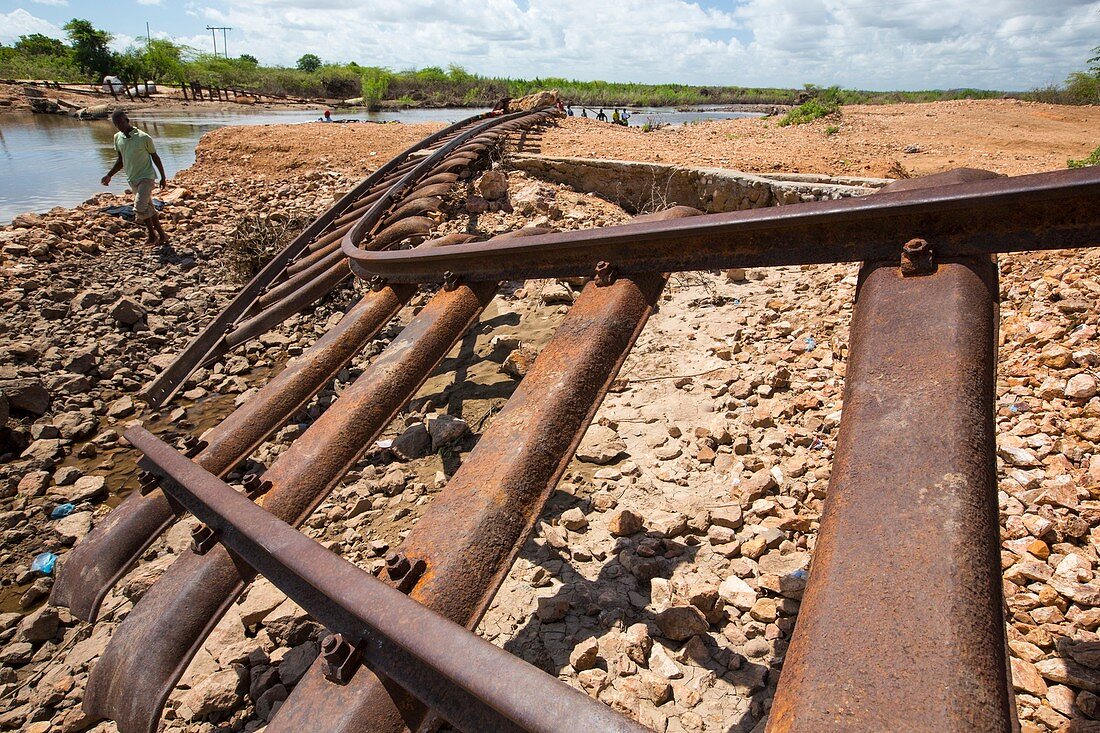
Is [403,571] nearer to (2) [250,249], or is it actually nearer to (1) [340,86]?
(2) [250,249]

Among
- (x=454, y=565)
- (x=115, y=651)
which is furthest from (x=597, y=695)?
(x=115, y=651)

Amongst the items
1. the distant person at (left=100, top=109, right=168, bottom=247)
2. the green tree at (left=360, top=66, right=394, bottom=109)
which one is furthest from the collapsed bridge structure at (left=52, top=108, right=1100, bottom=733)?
the green tree at (left=360, top=66, right=394, bottom=109)

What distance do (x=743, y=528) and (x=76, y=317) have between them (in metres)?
6.95

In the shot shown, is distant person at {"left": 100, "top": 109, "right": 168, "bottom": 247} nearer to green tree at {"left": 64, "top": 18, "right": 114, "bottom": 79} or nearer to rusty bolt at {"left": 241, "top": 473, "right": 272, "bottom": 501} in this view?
rusty bolt at {"left": 241, "top": 473, "right": 272, "bottom": 501}

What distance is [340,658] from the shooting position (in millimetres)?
1224

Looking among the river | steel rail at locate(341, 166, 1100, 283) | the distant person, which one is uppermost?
A: the river

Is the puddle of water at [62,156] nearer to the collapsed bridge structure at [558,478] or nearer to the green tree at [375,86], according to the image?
the collapsed bridge structure at [558,478]

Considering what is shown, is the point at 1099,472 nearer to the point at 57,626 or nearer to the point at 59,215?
the point at 57,626

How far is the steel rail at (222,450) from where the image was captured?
193 cm

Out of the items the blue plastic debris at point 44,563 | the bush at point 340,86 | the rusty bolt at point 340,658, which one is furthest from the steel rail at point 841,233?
the bush at point 340,86

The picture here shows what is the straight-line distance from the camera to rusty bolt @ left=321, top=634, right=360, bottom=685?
1219 mm

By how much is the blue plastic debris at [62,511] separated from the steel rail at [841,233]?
3.38 metres

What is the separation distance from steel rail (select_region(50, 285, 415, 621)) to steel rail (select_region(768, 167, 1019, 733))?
211 centimetres

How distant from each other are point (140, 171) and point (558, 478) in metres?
9.07
